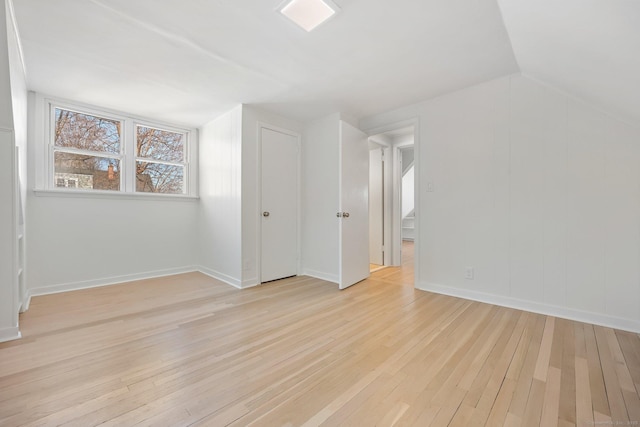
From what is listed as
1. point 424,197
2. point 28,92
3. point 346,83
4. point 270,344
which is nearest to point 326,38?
point 346,83

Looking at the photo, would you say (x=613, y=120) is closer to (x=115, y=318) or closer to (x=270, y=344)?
(x=270, y=344)

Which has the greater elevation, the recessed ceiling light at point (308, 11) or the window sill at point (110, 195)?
the recessed ceiling light at point (308, 11)

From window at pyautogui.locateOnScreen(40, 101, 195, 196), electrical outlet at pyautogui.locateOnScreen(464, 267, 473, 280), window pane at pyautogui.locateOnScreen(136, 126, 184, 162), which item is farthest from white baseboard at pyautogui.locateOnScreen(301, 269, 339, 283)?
window pane at pyautogui.locateOnScreen(136, 126, 184, 162)

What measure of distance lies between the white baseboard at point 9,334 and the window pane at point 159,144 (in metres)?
2.39

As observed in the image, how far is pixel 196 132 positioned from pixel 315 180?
6.90 feet

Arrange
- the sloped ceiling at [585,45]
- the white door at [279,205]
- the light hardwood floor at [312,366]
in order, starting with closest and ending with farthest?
the light hardwood floor at [312,366], the sloped ceiling at [585,45], the white door at [279,205]

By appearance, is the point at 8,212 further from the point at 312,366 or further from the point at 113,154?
the point at 312,366

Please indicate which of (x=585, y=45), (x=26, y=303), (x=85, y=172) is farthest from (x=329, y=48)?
(x=26, y=303)

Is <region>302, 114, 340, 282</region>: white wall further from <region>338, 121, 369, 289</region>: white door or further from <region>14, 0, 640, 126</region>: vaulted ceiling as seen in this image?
<region>14, 0, 640, 126</region>: vaulted ceiling

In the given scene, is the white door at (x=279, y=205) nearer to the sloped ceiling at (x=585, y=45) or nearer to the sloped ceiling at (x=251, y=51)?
the sloped ceiling at (x=251, y=51)

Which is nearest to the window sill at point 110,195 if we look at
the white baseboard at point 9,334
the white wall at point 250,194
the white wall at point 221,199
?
the white wall at point 221,199

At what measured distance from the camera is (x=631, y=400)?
1286 mm

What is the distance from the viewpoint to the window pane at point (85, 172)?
3.06 metres

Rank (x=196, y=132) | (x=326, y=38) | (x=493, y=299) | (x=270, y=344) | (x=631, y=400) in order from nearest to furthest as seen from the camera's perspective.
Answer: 1. (x=631, y=400)
2. (x=270, y=344)
3. (x=326, y=38)
4. (x=493, y=299)
5. (x=196, y=132)
